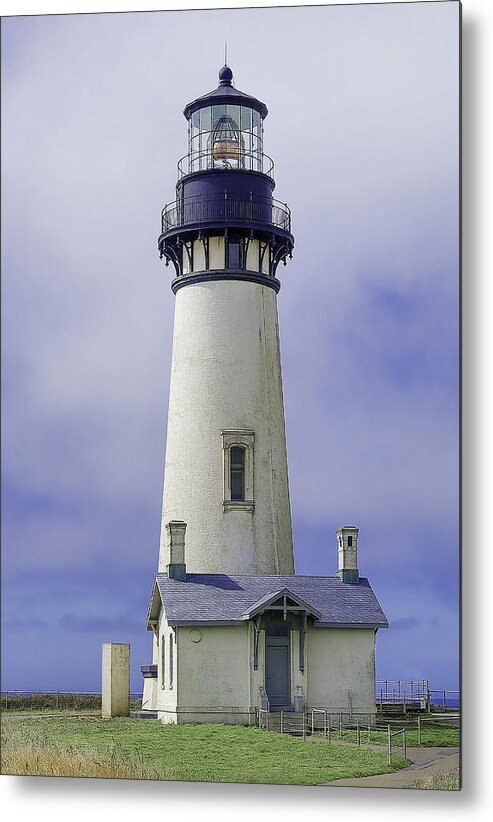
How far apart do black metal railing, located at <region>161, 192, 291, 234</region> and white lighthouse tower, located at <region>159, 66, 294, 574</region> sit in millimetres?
14

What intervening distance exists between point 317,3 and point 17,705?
8.78 m

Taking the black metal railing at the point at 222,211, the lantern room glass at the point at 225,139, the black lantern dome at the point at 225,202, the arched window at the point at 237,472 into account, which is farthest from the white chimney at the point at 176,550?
the lantern room glass at the point at 225,139

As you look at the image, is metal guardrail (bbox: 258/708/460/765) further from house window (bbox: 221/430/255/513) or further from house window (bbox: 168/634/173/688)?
house window (bbox: 221/430/255/513)

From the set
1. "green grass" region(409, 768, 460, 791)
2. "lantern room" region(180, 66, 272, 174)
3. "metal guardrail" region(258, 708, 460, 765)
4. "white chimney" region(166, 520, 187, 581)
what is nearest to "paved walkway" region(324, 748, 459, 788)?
"green grass" region(409, 768, 460, 791)

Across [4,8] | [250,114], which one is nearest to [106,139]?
[4,8]

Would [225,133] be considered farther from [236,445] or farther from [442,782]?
[442,782]

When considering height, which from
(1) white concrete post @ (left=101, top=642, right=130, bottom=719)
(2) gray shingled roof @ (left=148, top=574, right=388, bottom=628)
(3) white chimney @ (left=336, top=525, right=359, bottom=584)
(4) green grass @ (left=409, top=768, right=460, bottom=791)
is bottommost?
(4) green grass @ (left=409, top=768, right=460, bottom=791)

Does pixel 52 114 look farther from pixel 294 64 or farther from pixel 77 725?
pixel 77 725

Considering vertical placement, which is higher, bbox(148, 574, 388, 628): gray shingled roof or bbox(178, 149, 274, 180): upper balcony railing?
bbox(178, 149, 274, 180): upper balcony railing

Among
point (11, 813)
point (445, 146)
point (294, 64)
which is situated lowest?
point (11, 813)

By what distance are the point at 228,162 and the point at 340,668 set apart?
283 inches

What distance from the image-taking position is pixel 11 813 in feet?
51.7

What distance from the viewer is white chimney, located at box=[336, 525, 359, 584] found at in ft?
69.7

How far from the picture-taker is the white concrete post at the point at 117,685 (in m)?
20.6
